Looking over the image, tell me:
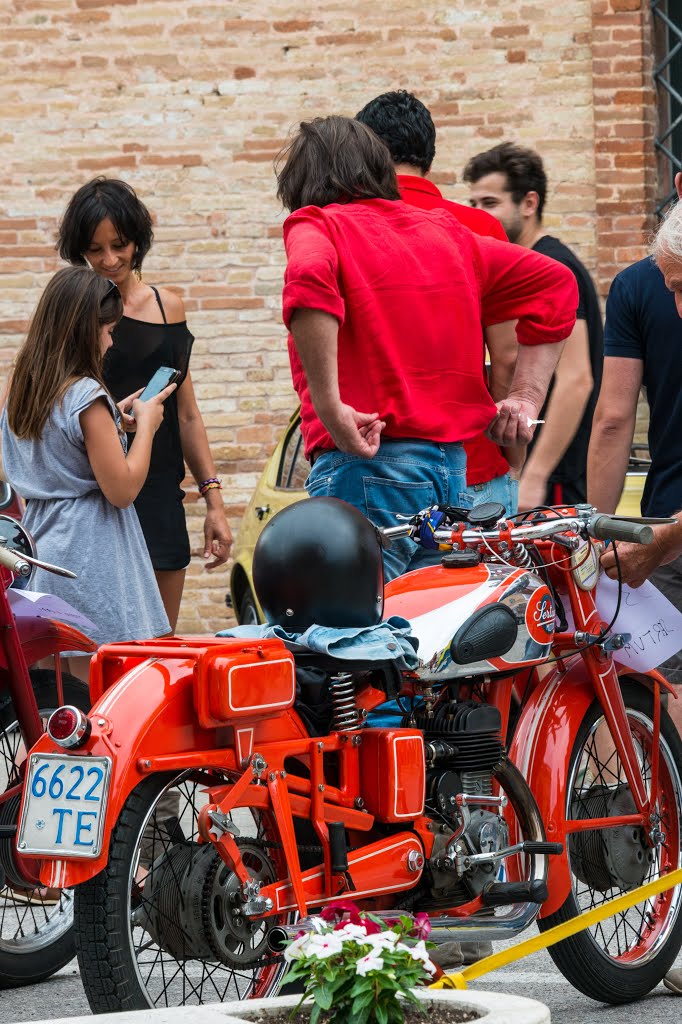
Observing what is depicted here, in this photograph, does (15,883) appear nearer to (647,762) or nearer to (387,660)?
(387,660)

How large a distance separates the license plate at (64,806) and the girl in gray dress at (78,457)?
1.63 meters

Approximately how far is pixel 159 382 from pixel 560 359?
58.6 inches

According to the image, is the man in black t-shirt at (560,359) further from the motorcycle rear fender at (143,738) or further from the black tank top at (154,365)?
the motorcycle rear fender at (143,738)

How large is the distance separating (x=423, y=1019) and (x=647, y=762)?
2017 mm

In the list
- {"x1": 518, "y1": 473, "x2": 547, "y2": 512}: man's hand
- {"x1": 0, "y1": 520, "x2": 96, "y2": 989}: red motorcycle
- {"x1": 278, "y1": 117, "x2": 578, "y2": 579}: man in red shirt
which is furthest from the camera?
{"x1": 518, "y1": 473, "x2": 547, "y2": 512}: man's hand

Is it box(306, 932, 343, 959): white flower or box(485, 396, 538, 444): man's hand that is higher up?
box(485, 396, 538, 444): man's hand

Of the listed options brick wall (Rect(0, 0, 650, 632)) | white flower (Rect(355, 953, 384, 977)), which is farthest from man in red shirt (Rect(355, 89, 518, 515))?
brick wall (Rect(0, 0, 650, 632))

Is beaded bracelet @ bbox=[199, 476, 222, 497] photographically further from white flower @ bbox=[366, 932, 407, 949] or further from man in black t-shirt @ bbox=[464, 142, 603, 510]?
white flower @ bbox=[366, 932, 407, 949]

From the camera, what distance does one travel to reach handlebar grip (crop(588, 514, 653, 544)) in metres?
3.72

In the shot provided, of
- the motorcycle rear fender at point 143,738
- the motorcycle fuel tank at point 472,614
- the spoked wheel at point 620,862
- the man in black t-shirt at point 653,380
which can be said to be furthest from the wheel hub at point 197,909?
the man in black t-shirt at point 653,380

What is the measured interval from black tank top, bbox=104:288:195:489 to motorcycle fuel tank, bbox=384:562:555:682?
74.0 inches

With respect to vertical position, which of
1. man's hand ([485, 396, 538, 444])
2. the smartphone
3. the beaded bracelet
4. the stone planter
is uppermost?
the smartphone

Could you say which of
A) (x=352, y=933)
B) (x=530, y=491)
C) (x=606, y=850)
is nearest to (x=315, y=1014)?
(x=352, y=933)

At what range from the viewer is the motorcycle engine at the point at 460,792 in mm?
3725
